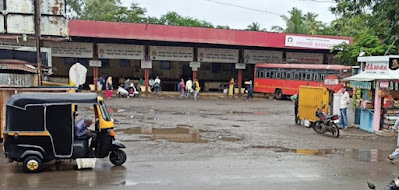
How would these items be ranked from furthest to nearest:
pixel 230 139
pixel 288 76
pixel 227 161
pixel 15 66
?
pixel 288 76
pixel 15 66
pixel 230 139
pixel 227 161

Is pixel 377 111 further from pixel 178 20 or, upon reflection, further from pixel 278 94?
pixel 178 20

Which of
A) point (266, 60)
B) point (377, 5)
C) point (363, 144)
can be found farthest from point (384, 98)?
point (266, 60)

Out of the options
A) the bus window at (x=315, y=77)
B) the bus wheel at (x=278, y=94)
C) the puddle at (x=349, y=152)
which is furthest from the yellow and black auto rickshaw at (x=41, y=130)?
the bus wheel at (x=278, y=94)

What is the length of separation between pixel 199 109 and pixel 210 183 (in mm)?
14753

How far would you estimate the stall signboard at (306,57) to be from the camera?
35969mm

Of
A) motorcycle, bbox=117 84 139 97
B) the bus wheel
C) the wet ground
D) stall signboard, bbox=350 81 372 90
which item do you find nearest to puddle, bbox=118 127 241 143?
the wet ground

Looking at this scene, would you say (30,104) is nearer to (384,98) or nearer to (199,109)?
(384,98)

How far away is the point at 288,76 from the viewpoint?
3131cm

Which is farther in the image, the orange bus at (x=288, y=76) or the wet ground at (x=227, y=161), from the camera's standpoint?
the orange bus at (x=288, y=76)

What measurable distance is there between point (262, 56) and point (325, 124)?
21400 millimetres

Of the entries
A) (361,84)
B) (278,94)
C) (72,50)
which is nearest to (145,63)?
(72,50)

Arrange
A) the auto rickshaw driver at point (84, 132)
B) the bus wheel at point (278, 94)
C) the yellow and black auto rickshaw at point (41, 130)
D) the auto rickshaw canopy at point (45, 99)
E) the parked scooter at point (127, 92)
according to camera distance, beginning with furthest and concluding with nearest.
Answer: the bus wheel at point (278, 94) → the parked scooter at point (127, 92) → the auto rickshaw driver at point (84, 132) → the auto rickshaw canopy at point (45, 99) → the yellow and black auto rickshaw at point (41, 130)

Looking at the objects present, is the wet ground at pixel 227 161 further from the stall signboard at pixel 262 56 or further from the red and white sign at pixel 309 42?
the stall signboard at pixel 262 56

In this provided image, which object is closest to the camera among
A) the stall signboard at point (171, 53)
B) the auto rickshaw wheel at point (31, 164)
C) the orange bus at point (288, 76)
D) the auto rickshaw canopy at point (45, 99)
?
the auto rickshaw wheel at point (31, 164)
